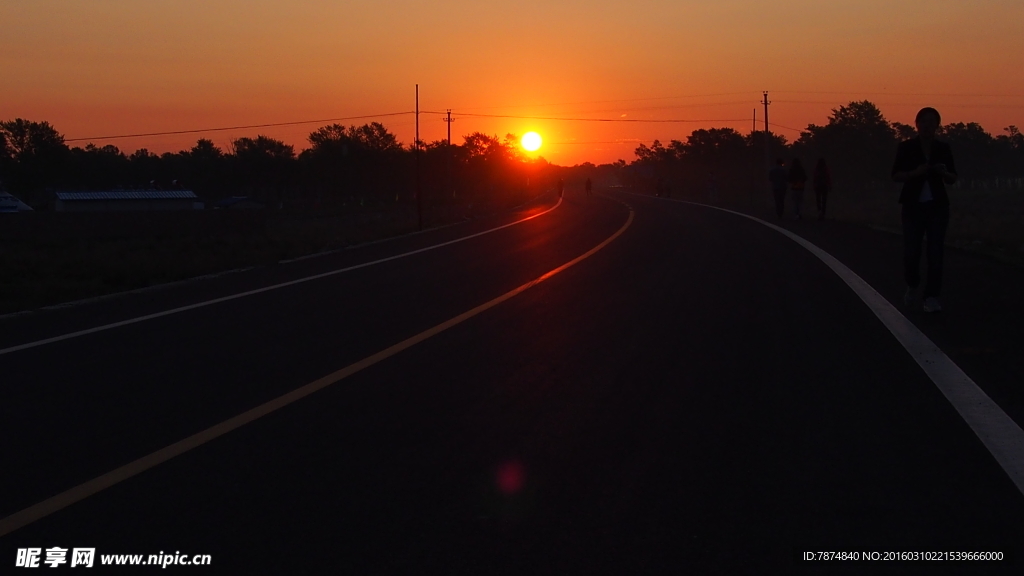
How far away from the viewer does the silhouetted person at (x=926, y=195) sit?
9.54m

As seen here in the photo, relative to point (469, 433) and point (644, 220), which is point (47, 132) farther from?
point (469, 433)

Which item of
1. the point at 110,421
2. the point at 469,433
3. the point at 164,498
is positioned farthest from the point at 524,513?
the point at 110,421

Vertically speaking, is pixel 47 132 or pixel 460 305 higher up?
pixel 47 132

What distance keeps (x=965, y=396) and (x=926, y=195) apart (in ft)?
13.5

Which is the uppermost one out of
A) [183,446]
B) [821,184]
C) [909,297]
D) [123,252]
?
[821,184]

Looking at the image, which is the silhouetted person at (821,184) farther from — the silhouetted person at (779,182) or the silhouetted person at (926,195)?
the silhouetted person at (926,195)

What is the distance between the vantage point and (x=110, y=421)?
5.91 metres

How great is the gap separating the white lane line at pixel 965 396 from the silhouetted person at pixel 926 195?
45 cm

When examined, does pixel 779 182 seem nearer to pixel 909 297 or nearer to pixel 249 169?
pixel 909 297

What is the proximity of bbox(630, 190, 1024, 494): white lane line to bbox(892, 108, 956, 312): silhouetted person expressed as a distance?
446 mm

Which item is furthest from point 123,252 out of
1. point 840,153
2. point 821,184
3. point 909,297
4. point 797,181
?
point 840,153

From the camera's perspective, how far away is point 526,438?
17.7 ft

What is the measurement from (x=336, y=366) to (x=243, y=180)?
10976 cm

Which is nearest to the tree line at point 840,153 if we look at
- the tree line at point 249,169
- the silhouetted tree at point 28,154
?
the tree line at point 249,169
